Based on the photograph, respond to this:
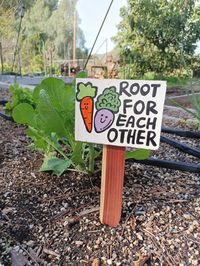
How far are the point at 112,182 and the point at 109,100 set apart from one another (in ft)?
0.73

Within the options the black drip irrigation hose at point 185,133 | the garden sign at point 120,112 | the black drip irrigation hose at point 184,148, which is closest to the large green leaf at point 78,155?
the garden sign at point 120,112

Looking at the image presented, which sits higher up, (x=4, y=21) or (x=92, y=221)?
(x=4, y=21)

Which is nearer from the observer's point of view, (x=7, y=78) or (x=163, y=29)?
(x=7, y=78)

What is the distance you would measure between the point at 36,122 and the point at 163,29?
26.4 ft

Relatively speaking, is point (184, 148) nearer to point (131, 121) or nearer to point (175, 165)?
point (175, 165)

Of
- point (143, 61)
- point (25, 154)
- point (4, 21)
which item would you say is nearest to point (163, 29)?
point (143, 61)

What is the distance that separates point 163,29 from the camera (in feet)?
26.9

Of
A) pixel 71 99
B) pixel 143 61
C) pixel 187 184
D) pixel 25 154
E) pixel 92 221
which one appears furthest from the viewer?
pixel 143 61

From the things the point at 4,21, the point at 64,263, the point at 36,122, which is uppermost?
the point at 4,21

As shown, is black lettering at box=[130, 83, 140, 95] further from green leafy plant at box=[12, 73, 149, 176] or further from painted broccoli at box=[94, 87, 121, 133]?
green leafy plant at box=[12, 73, 149, 176]

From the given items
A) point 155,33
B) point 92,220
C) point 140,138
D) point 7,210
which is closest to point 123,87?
point 140,138

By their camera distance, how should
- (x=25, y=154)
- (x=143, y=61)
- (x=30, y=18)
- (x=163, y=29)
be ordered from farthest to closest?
(x=30, y=18), (x=143, y=61), (x=163, y=29), (x=25, y=154)

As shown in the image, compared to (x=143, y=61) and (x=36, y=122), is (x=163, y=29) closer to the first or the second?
(x=143, y=61)

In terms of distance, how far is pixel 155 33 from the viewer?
27.5 ft
